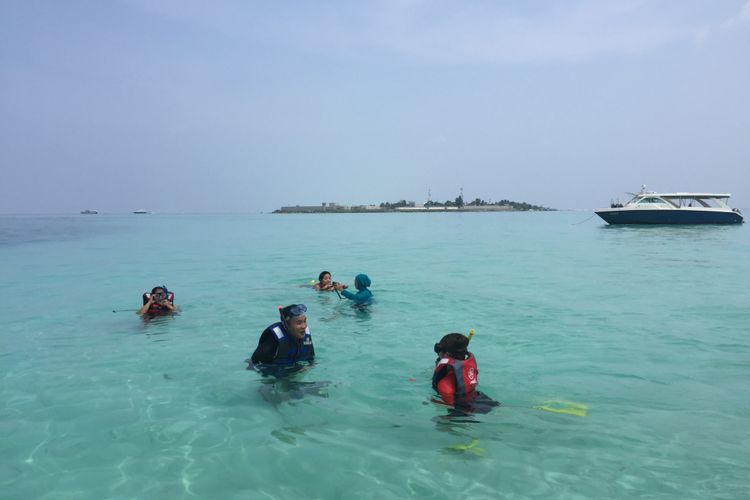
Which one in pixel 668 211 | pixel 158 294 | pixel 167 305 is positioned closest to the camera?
pixel 158 294

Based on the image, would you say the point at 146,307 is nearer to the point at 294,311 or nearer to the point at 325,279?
the point at 325,279

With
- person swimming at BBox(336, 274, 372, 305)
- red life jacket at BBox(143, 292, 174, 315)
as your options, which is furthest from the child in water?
red life jacket at BBox(143, 292, 174, 315)

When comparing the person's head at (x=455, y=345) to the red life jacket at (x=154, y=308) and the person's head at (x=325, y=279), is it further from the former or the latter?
the red life jacket at (x=154, y=308)

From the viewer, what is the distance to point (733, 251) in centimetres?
2897

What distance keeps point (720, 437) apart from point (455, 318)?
670 centimetres

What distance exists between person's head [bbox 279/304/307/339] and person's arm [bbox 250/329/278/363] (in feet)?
0.86

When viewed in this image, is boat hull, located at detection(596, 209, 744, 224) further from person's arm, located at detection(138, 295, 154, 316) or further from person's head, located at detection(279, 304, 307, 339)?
person's head, located at detection(279, 304, 307, 339)

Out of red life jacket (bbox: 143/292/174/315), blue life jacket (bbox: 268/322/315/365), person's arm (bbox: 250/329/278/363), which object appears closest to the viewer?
person's arm (bbox: 250/329/278/363)

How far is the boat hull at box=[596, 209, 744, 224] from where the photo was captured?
53938 mm

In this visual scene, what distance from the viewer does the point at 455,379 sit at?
5.95m

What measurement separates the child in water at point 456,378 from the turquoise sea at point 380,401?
218 mm

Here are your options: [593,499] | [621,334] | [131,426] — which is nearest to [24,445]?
[131,426]

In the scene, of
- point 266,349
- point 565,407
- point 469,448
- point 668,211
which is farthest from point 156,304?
point 668,211

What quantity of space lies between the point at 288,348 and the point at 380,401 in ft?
4.83
